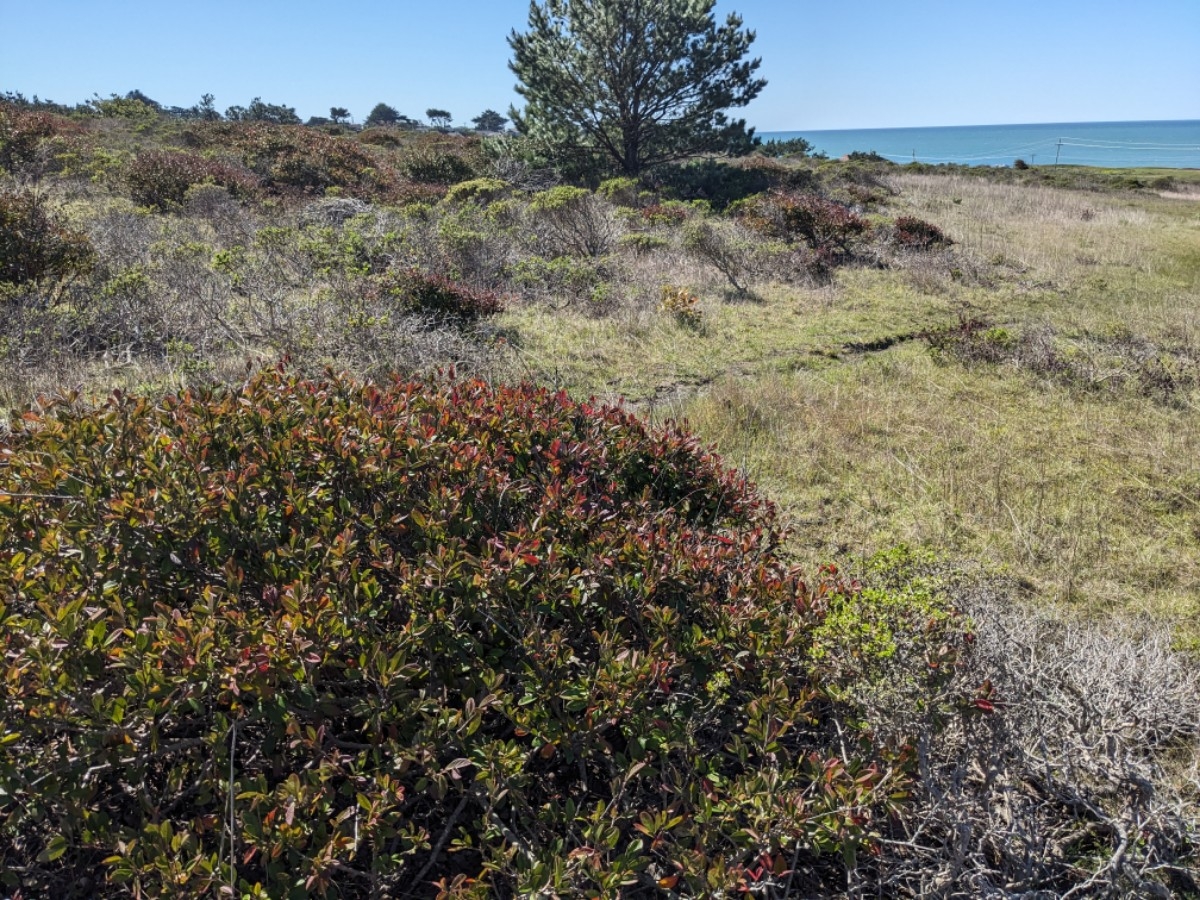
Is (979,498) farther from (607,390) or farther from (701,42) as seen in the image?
(701,42)

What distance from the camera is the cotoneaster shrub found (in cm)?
138

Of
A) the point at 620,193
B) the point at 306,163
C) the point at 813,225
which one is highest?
the point at 306,163

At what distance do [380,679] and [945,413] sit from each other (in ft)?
18.3

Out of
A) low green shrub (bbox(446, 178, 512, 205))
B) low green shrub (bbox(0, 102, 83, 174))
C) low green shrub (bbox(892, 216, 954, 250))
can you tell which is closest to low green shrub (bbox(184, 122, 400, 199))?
low green shrub (bbox(446, 178, 512, 205))

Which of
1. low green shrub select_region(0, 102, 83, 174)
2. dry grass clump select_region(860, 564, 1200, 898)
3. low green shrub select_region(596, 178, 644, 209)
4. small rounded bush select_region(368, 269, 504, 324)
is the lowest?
dry grass clump select_region(860, 564, 1200, 898)

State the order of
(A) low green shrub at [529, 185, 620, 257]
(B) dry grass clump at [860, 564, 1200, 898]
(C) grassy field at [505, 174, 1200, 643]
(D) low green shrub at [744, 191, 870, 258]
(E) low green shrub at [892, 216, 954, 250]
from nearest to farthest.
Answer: (B) dry grass clump at [860, 564, 1200, 898] < (C) grassy field at [505, 174, 1200, 643] < (A) low green shrub at [529, 185, 620, 257] < (D) low green shrub at [744, 191, 870, 258] < (E) low green shrub at [892, 216, 954, 250]

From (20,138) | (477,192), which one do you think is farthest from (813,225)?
(20,138)

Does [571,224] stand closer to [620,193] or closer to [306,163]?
[620,193]

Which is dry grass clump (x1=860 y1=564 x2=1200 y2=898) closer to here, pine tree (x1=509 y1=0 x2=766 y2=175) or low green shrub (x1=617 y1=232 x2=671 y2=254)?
low green shrub (x1=617 y1=232 x2=671 y2=254)

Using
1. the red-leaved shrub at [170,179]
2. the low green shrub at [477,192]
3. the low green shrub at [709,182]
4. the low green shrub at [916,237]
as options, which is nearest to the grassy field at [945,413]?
the low green shrub at [916,237]

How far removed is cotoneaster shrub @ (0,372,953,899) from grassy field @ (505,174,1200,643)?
216 cm

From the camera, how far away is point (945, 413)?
19.1 ft

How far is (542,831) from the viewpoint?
1649 mm

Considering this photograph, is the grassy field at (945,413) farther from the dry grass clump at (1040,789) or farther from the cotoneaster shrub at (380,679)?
the cotoneaster shrub at (380,679)
